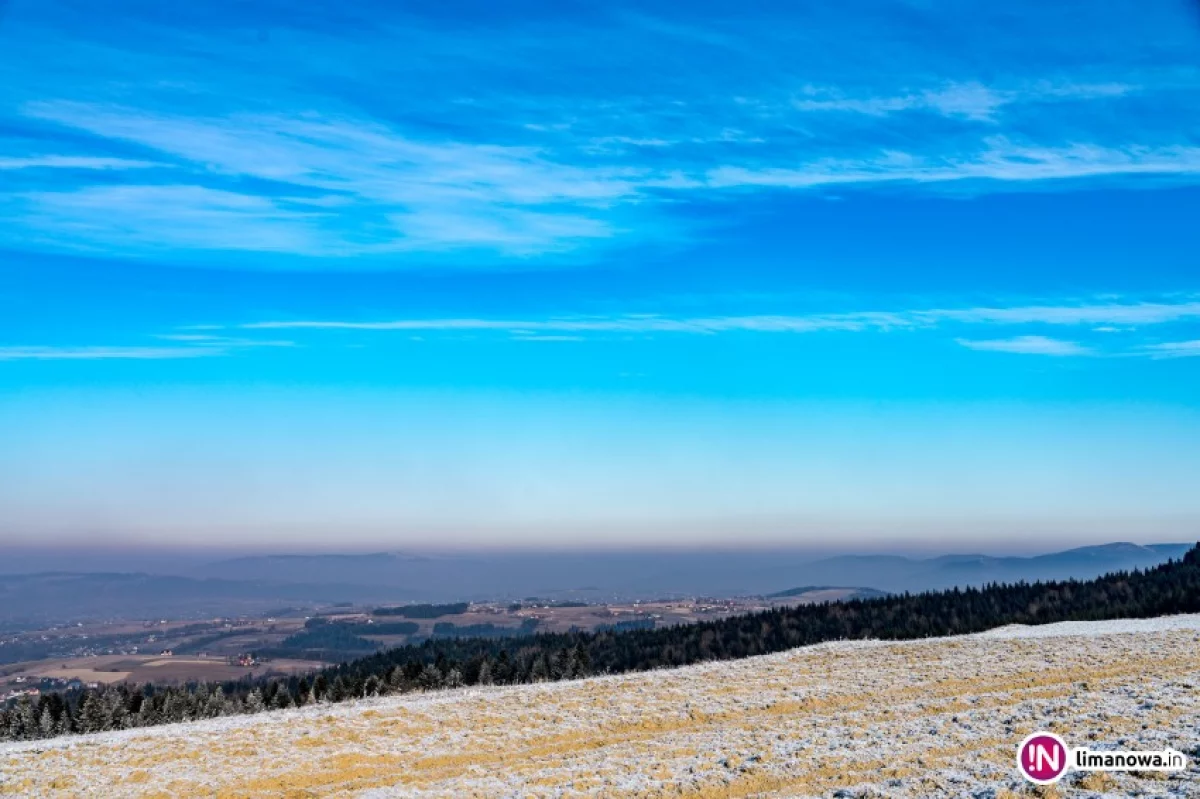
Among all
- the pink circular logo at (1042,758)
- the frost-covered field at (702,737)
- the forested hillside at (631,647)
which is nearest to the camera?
the pink circular logo at (1042,758)

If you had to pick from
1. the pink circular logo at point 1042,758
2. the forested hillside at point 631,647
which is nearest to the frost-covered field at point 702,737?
the pink circular logo at point 1042,758

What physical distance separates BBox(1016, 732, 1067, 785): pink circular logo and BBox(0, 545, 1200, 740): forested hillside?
7044 cm

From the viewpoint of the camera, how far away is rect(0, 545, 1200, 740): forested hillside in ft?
281

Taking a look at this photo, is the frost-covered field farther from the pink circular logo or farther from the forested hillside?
the forested hillside

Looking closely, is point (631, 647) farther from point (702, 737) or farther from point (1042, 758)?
point (1042, 758)

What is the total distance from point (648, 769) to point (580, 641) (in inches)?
4591

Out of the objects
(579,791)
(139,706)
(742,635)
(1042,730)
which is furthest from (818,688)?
(742,635)

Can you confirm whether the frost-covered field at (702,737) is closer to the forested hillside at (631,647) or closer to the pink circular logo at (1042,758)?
the pink circular logo at (1042,758)

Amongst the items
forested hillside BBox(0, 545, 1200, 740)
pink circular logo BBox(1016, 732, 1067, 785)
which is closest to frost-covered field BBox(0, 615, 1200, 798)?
pink circular logo BBox(1016, 732, 1067, 785)

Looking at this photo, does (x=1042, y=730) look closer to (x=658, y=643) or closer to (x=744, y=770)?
(x=744, y=770)

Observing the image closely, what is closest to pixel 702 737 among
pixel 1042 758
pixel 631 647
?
pixel 1042 758

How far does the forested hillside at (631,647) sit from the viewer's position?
281 ft

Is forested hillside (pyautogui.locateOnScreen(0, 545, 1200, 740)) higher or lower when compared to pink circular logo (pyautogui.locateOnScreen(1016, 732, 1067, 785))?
lower

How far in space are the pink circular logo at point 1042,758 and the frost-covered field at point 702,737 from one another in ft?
1.75
